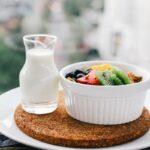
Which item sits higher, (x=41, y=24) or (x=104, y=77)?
(x=104, y=77)

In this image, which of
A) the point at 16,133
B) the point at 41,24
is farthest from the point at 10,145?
the point at 41,24

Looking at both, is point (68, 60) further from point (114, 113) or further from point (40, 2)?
point (114, 113)

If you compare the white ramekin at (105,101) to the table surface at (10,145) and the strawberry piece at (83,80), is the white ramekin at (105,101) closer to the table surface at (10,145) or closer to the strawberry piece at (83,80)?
the strawberry piece at (83,80)

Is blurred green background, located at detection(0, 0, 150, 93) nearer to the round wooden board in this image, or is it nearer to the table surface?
the round wooden board

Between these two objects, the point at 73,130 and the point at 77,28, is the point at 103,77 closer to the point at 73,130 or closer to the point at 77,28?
the point at 73,130

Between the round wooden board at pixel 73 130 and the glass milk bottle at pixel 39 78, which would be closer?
the round wooden board at pixel 73 130

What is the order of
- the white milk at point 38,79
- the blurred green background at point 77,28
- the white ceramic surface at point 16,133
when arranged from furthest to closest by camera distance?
the blurred green background at point 77,28 < the white milk at point 38,79 < the white ceramic surface at point 16,133

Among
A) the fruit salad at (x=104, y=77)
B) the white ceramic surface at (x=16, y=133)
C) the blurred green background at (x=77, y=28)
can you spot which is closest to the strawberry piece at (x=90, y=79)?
the fruit salad at (x=104, y=77)
